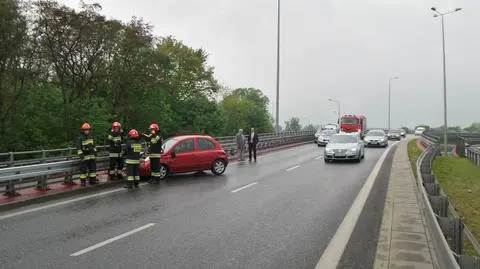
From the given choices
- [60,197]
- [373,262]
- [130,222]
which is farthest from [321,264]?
[60,197]

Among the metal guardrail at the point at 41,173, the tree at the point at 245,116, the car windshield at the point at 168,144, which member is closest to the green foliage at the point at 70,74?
the metal guardrail at the point at 41,173

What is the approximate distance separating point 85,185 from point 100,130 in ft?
47.7

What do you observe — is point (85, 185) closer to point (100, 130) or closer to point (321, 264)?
Answer: point (321, 264)

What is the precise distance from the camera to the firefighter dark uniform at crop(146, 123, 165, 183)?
1396cm

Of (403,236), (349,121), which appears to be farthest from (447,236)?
(349,121)

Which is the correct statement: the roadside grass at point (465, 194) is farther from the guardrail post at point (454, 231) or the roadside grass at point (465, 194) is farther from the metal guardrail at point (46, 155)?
the metal guardrail at point (46, 155)

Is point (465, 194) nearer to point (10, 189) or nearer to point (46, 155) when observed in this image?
point (10, 189)

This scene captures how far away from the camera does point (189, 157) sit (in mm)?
16016

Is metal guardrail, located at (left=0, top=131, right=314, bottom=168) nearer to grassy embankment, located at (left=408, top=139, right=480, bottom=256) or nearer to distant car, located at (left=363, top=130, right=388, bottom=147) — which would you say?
distant car, located at (left=363, top=130, right=388, bottom=147)

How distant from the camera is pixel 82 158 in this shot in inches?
506

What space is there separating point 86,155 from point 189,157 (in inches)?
162

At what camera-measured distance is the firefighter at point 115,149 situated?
13.9 m

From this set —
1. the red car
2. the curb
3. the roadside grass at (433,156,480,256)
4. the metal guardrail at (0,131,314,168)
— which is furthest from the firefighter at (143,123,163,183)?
the roadside grass at (433,156,480,256)

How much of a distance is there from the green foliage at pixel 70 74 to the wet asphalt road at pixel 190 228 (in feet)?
47.9
